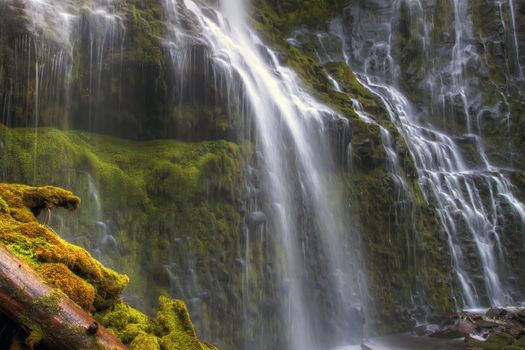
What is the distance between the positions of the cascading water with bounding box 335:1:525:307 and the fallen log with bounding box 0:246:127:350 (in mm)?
14957

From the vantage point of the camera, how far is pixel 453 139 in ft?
73.8

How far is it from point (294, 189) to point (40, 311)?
9315mm

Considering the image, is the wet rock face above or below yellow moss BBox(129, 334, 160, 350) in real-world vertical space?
above

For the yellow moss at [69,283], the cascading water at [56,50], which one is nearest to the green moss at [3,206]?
the yellow moss at [69,283]

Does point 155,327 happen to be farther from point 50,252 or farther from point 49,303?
point 49,303

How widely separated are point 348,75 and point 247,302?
38.8 ft

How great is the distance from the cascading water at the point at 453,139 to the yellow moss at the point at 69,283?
1465cm

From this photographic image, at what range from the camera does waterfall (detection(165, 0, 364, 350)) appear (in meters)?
11.0

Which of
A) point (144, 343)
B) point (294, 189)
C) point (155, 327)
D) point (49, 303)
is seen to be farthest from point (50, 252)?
point (294, 189)

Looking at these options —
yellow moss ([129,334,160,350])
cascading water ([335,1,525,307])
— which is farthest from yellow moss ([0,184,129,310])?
cascading water ([335,1,525,307])

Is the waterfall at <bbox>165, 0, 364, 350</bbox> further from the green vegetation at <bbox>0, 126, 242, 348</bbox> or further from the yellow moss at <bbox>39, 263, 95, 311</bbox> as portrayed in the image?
the yellow moss at <bbox>39, 263, 95, 311</bbox>

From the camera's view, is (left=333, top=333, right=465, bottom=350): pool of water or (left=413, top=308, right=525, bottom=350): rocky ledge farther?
(left=333, top=333, right=465, bottom=350): pool of water

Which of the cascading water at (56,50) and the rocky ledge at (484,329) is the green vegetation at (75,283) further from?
the rocky ledge at (484,329)

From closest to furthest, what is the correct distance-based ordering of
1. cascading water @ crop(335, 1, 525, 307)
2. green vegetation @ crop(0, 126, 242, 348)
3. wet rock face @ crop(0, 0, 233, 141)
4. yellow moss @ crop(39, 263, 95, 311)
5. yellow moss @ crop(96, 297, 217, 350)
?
yellow moss @ crop(39, 263, 95, 311)
yellow moss @ crop(96, 297, 217, 350)
green vegetation @ crop(0, 126, 242, 348)
wet rock face @ crop(0, 0, 233, 141)
cascading water @ crop(335, 1, 525, 307)
